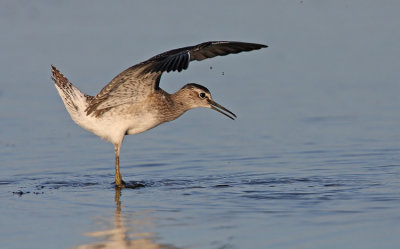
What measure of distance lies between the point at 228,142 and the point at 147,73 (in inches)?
92.0

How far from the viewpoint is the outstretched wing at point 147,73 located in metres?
9.39

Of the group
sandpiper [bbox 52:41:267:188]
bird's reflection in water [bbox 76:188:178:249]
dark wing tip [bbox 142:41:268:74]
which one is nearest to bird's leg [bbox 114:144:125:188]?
sandpiper [bbox 52:41:267:188]

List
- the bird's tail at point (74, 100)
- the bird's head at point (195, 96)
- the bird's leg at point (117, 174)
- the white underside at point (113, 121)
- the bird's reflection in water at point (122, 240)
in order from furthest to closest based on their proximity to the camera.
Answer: the bird's head at point (195, 96)
the bird's tail at point (74, 100)
the white underside at point (113, 121)
the bird's leg at point (117, 174)
the bird's reflection in water at point (122, 240)

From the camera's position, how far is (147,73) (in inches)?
389

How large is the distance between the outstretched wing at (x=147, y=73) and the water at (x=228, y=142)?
894 millimetres

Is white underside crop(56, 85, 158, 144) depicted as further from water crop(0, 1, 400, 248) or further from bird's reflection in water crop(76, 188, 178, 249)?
bird's reflection in water crop(76, 188, 178, 249)

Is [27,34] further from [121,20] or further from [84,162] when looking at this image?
[84,162]

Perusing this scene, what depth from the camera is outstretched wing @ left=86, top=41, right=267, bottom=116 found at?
9.39 metres

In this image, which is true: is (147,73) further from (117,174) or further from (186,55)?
(117,174)

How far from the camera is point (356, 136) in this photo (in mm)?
11891

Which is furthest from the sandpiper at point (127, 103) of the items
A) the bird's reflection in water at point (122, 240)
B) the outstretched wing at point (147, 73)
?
the bird's reflection in water at point (122, 240)

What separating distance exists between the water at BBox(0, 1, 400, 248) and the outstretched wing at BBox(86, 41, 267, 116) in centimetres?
89

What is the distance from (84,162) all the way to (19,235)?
3373 millimetres

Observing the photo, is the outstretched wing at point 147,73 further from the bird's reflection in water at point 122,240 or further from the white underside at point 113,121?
the bird's reflection in water at point 122,240
